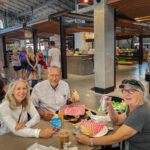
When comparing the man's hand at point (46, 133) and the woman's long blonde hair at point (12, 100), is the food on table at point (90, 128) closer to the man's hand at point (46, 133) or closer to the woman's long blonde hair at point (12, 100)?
the man's hand at point (46, 133)

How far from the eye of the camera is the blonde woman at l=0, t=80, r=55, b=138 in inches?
59.4

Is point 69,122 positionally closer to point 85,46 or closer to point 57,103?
point 57,103

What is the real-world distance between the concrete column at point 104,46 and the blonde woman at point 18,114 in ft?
12.8

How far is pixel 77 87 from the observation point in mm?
6551

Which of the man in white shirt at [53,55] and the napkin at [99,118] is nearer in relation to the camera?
the napkin at [99,118]

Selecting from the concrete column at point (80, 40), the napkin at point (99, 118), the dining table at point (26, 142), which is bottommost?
the dining table at point (26, 142)

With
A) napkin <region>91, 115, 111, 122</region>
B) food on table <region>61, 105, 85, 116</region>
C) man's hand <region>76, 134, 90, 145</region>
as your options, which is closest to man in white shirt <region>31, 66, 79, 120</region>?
food on table <region>61, 105, 85, 116</region>

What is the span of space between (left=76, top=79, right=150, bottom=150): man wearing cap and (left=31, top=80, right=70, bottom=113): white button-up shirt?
99cm

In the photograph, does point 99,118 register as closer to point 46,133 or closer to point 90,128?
point 90,128

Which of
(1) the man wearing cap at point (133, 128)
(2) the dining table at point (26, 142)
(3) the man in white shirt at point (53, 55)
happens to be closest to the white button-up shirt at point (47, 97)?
(2) the dining table at point (26, 142)

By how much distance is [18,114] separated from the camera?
1715mm

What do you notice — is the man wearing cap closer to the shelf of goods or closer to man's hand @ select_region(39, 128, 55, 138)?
man's hand @ select_region(39, 128, 55, 138)

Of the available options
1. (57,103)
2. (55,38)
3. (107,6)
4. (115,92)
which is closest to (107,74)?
(115,92)

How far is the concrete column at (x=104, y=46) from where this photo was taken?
520 centimetres
